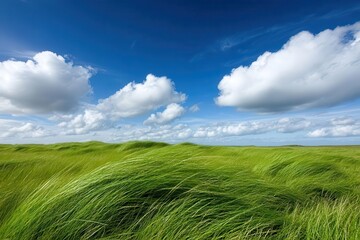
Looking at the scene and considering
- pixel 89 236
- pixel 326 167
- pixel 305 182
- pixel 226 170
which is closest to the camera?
pixel 89 236

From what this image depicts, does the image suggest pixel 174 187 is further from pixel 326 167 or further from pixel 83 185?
pixel 326 167

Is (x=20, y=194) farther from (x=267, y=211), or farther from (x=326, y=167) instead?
(x=326, y=167)

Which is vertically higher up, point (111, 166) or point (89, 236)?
point (111, 166)

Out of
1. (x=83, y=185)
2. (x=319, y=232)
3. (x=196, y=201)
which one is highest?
(x=83, y=185)

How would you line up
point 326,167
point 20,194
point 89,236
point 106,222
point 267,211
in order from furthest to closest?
point 326,167, point 20,194, point 267,211, point 106,222, point 89,236

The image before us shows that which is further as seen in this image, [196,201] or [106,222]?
[196,201]

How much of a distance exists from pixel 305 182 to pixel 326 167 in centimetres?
157

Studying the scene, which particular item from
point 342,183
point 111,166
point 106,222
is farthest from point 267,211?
point 342,183

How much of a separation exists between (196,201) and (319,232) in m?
0.91

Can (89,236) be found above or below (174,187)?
below

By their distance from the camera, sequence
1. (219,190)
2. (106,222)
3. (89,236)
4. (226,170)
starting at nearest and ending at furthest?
(89,236) → (106,222) → (219,190) → (226,170)

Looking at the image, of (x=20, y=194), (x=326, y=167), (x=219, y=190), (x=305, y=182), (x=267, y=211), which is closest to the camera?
(x=267, y=211)

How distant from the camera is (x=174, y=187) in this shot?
2.16m

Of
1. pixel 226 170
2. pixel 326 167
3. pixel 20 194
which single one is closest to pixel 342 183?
pixel 326 167
